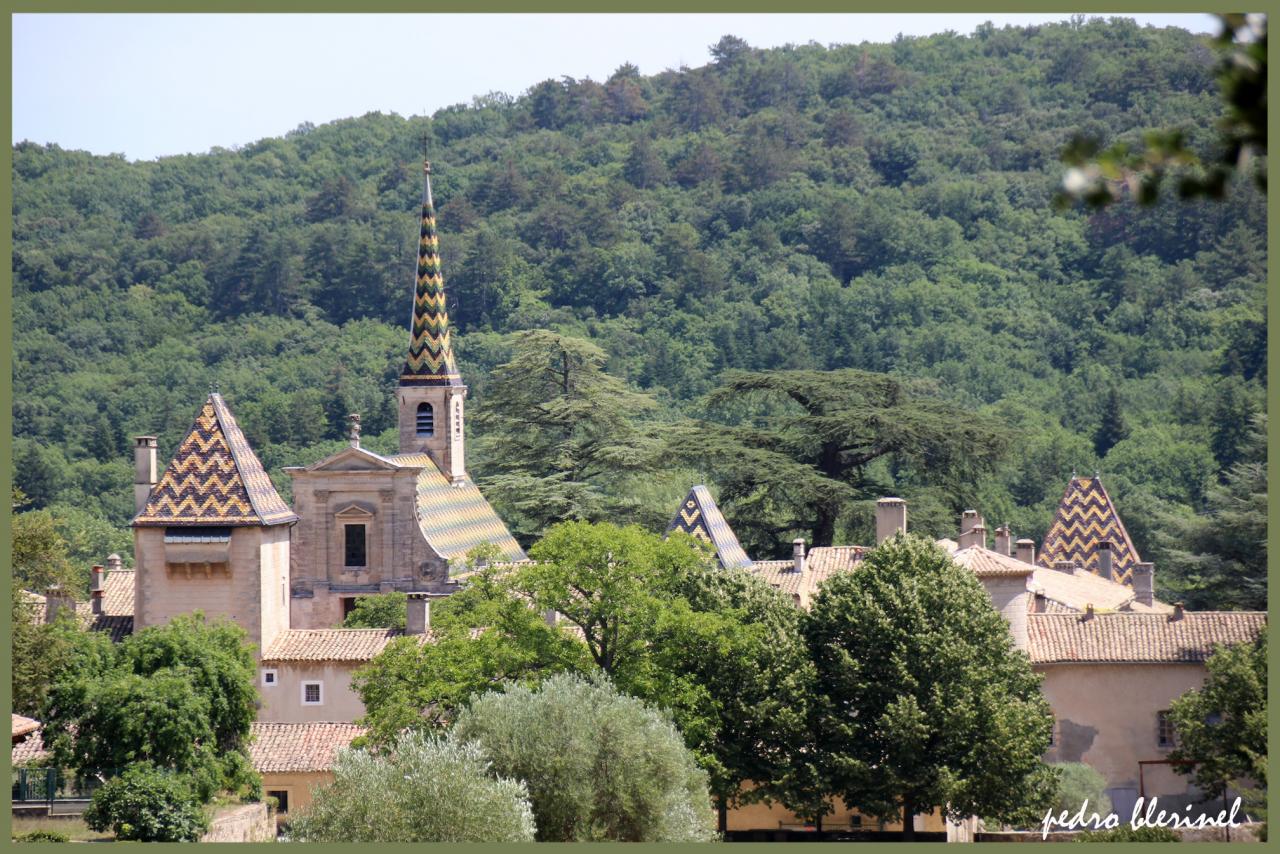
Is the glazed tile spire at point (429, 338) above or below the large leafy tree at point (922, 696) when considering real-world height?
above

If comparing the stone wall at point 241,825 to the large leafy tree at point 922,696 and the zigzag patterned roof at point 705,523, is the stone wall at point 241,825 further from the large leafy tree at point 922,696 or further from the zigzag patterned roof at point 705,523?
the zigzag patterned roof at point 705,523

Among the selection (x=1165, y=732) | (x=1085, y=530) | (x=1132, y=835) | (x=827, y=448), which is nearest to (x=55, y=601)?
(x=1165, y=732)

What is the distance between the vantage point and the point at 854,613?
39.8 meters

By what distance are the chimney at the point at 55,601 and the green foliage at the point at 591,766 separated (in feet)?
48.0

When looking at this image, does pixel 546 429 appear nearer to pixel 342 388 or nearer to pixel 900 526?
pixel 900 526

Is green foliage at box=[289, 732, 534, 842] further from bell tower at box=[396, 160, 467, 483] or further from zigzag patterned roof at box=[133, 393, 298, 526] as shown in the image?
bell tower at box=[396, 160, 467, 483]

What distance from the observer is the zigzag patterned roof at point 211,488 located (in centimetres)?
4769

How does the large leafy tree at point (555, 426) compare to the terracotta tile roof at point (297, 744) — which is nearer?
the terracotta tile roof at point (297, 744)

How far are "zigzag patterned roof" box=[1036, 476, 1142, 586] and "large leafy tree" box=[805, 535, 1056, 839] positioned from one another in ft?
113

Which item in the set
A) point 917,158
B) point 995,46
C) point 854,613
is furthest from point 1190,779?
point 995,46

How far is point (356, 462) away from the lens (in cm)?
6034

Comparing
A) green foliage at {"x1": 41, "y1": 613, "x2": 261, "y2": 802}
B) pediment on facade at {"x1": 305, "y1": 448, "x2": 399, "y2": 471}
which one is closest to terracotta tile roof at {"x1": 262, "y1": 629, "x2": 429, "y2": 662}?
green foliage at {"x1": 41, "y1": 613, "x2": 261, "y2": 802}

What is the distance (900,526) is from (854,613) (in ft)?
44.0

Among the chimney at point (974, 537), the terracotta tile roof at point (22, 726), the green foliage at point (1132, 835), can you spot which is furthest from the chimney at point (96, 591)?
the green foliage at point (1132, 835)
